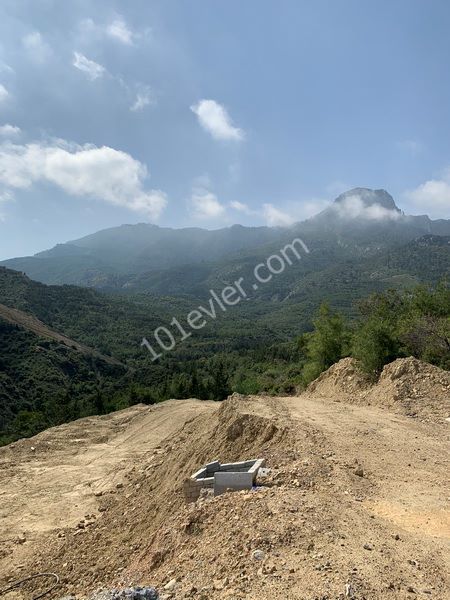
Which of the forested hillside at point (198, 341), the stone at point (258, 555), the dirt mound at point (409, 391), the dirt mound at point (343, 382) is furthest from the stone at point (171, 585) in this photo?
the forested hillside at point (198, 341)

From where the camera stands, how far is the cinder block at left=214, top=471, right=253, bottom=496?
7.82m

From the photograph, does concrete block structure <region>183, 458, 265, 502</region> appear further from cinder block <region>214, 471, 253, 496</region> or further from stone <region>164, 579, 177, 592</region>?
stone <region>164, 579, 177, 592</region>

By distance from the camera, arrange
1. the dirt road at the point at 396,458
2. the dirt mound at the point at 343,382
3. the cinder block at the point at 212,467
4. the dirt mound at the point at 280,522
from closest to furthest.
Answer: the dirt mound at the point at 280,522 < the dirt road at the point at 396,458 < the cinder block at the point at 212,467 < the dirt mound at the point at 343,382

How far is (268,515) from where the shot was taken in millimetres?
6379

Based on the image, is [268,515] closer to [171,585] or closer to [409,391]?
[171,585]

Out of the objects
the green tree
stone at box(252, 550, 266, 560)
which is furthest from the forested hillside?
stone at box(252, 550, 266, 560)

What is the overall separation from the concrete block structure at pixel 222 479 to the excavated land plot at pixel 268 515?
314mm

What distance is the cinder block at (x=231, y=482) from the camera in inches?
308

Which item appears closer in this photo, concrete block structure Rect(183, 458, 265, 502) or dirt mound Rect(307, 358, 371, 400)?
concrete block structure Rect(183, 458, 265, 502)

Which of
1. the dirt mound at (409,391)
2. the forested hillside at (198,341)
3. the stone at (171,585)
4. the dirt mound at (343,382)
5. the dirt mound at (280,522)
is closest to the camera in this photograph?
the dirt mound at (280,522)

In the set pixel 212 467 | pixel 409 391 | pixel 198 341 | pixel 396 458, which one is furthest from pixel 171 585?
pixel 198 341

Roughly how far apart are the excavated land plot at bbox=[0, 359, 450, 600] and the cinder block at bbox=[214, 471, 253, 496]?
0.32 metres

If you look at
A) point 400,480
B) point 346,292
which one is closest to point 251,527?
point 400,480

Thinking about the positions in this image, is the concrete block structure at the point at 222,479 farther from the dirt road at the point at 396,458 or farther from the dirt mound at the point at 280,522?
the dirt road at the point at 396,458
